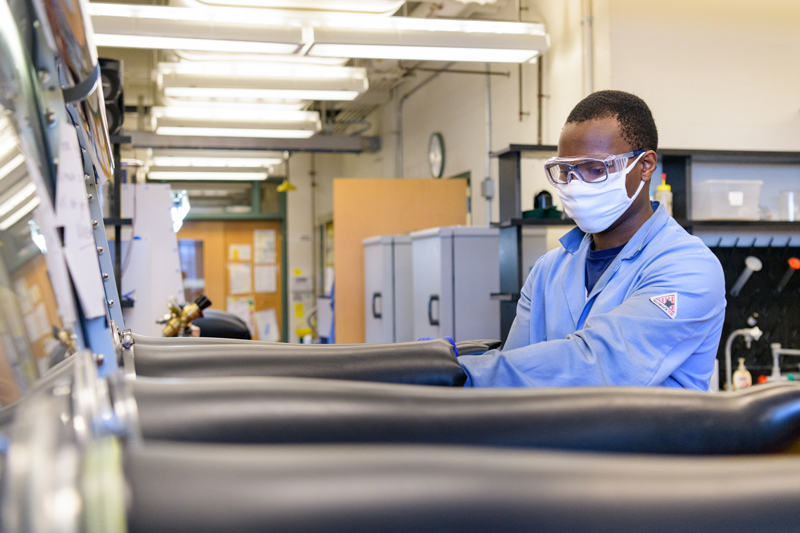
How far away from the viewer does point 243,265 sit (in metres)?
9.74

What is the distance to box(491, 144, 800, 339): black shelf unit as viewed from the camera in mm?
3705

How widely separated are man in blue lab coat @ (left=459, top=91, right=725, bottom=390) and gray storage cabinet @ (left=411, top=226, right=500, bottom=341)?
2.74 m

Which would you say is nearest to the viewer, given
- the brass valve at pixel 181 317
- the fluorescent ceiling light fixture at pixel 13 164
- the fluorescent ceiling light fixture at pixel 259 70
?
the fluorescent ceiling light fixture at pixel 13 164

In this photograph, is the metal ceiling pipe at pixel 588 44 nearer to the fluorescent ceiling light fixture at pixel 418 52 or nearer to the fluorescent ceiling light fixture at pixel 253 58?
the fluorescent ceiling light fixture at pixel 418 52

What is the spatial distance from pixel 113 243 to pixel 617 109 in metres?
3.53

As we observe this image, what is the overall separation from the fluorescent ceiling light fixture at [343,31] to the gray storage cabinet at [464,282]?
1187 mm

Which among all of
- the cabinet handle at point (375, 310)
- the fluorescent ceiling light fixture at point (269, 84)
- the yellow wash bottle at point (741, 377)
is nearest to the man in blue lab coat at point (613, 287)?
the yellow wash bottle at point (741, 377)

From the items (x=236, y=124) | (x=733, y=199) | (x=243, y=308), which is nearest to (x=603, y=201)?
(x=733, y=199)

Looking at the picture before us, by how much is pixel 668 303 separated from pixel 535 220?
8.37ft

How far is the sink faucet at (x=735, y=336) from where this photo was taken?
353 cm

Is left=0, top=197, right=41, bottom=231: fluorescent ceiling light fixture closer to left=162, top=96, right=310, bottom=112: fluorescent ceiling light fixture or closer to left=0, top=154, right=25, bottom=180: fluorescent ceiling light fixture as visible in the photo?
left=0, top=154, right=25, bottom=180: fluorescent ceiling light fixture

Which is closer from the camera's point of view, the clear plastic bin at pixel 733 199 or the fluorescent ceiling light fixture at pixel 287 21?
the fluorescent ceiling light fixture at pixel 287 21

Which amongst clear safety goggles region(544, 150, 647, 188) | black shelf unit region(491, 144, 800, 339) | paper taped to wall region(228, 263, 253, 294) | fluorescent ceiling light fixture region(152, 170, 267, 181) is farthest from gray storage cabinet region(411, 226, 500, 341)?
paper taped to wall region(228, 263, 253, 294)

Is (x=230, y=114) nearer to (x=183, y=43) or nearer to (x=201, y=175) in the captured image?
(x=183, y=43)
